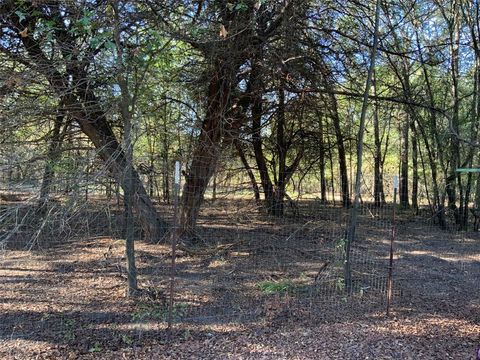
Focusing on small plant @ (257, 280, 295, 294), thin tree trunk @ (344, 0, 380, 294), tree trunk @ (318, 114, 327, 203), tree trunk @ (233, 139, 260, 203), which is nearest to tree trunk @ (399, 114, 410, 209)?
tree trunk @ (318, 114, 327, 203)

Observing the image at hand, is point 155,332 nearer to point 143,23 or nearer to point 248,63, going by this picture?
point 143,23

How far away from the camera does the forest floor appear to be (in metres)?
3.60

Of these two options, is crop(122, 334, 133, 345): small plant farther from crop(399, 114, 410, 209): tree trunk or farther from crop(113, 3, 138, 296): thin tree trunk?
crop(399, 114, 410, 209): tree trunk

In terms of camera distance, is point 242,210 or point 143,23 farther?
point 242,210

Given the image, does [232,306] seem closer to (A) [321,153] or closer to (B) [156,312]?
(B) [156,312]

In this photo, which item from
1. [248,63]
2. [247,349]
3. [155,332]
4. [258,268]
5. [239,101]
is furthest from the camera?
[239,101]

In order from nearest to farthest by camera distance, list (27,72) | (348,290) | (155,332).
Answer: (155,332) → (27,72) → (348,290)

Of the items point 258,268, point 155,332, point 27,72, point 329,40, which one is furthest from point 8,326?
point 329,40

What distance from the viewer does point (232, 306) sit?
4609mm

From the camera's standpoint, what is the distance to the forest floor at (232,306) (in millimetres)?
3600

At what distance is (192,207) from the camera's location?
22.8ft

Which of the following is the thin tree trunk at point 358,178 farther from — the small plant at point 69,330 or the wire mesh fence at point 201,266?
the small plant at point 69,330

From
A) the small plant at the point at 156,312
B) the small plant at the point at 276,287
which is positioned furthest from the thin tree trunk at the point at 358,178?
the small plant at the point at 156,312

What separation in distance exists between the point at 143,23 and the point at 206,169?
9.39 ft
